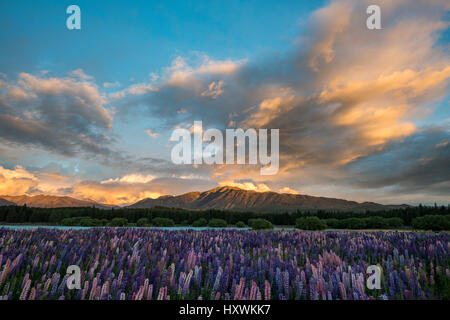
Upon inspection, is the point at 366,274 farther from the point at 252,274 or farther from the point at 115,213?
the point at 115,213

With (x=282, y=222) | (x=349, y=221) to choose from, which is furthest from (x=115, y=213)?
(x=349, y=221)

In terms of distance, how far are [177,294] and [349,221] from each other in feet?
235

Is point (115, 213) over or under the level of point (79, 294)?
under

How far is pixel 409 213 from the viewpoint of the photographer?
272 feet

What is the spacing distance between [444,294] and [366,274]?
0.76 meters

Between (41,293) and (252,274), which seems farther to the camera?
(252,274)
